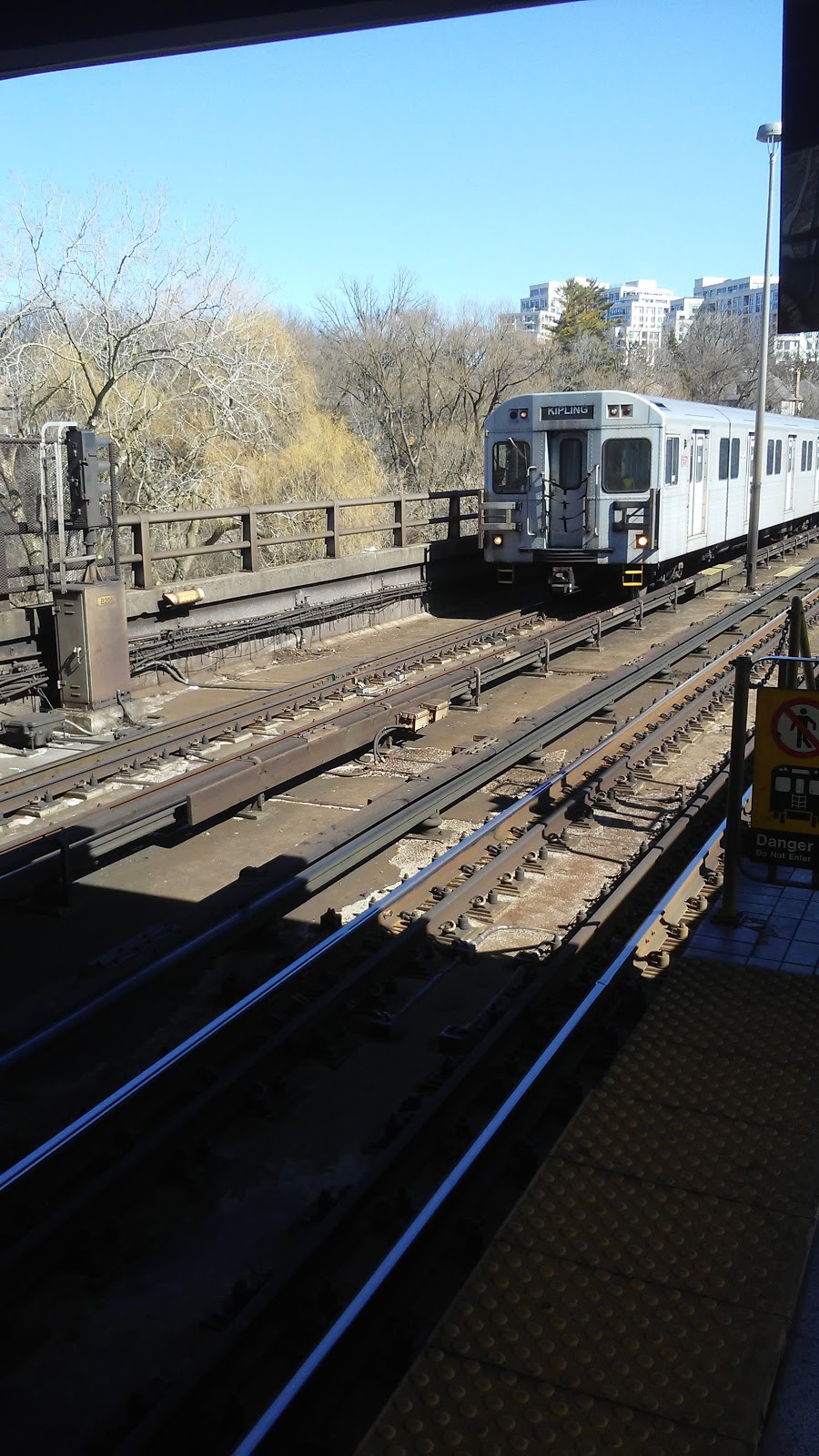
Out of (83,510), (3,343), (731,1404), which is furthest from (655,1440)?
(3,343)

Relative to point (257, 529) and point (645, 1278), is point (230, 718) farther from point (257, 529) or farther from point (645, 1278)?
point (257, 529)

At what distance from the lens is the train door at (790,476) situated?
26234mm

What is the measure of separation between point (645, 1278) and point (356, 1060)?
2211mm

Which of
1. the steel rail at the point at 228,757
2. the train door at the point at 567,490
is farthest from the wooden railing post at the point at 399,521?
the steel rail at the point at 228,757

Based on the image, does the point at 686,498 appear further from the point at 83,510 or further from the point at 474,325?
the point at 474,325

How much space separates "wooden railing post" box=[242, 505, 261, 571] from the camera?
51.9 feet

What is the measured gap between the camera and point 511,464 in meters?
18.9

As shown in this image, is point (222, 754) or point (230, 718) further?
point (230, 718)

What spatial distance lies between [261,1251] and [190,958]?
2.11 metres

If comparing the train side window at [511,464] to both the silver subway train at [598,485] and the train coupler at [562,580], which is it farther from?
the train coupler at [562,580]

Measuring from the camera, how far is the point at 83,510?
12164mm

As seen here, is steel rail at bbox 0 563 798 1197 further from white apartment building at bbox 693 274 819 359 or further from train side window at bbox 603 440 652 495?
white apartment building at bbox 693 274 819 359

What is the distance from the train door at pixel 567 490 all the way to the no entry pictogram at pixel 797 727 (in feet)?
41.7

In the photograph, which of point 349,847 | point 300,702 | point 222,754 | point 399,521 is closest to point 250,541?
point 399,521
